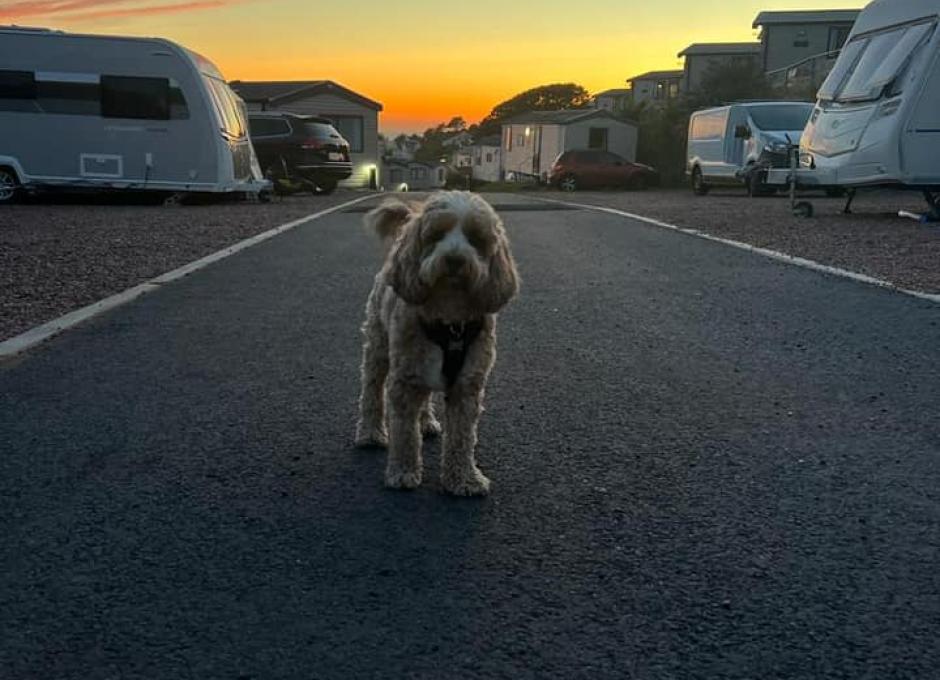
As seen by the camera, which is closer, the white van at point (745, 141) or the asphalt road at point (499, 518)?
the asphalt road at point (499, 518)

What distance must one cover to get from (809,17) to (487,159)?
34639mm

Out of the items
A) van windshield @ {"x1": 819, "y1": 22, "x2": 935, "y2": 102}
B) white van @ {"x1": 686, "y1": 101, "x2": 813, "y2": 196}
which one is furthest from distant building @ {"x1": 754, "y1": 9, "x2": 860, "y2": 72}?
van windshield @ {"x1": 819, "y1": 22, "x2": 935, "y2": 102}

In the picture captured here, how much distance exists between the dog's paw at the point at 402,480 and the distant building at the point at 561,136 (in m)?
43.1

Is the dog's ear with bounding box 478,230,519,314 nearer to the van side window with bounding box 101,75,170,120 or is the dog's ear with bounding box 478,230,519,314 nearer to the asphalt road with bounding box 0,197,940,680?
the asphalt road with bounding box 0,197,940,680

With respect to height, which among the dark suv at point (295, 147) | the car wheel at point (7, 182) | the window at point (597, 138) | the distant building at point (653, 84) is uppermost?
the distant building at point (653, 84)

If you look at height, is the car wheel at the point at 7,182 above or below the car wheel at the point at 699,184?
below

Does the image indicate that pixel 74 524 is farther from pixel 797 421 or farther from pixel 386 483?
pixel 797 421

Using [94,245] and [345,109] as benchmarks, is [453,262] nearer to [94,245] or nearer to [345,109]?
[94,245]

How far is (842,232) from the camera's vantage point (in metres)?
13.7

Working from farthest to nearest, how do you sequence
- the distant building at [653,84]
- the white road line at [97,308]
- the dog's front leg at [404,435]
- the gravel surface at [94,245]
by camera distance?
the distant building at [653,84] < the gravel surface at [94,245] < the white road line at [97,308] < the dog's front leg at [404,435]

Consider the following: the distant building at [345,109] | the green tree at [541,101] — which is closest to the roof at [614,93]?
the green tree at [541,101]

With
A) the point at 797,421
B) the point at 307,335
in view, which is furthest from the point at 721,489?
the point at 307,335

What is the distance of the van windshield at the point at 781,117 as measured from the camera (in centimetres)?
2531

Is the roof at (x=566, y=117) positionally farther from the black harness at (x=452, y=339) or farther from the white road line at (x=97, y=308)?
the black harness at (x=452, y=339)
